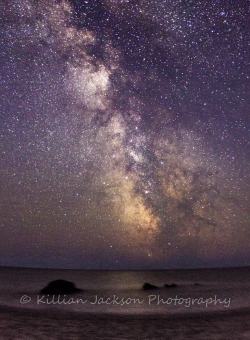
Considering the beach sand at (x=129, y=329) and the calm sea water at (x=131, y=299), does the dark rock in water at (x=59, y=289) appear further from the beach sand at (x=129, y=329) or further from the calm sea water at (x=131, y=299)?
the beach sand at (x=129, y=329)

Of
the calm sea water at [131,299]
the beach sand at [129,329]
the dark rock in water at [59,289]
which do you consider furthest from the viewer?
the dark rock in water at [59,289]

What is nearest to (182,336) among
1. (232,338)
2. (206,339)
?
(206,339)

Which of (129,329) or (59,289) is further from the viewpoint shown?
(59,289)

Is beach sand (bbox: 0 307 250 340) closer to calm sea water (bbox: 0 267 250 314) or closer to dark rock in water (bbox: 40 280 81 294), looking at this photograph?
calm sea water (bbox: 0 267 250 314)


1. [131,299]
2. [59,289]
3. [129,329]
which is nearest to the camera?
[129,329]

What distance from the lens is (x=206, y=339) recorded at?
13727 mm

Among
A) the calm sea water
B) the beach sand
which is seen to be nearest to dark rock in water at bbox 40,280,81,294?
the calm sea water

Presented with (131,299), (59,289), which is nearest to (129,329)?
(131,299)

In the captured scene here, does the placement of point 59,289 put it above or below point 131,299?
above

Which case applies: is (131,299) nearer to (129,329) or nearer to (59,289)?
(59,289)

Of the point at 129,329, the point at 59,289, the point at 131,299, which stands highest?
the point at 59,289

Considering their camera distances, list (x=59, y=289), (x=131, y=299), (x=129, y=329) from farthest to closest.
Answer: (x=59, y=289), (x=131, y=299), (x=129, y=329)

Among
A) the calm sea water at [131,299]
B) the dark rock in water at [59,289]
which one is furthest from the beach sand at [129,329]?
the dark rock in water at [59,289]

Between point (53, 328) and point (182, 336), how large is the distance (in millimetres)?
5611
